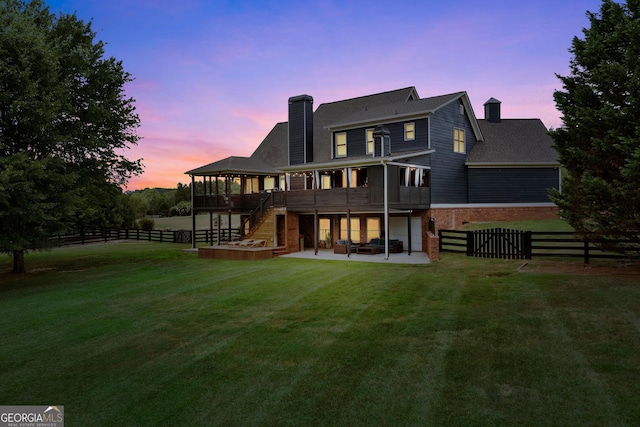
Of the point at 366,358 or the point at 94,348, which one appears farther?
the point at 94,348

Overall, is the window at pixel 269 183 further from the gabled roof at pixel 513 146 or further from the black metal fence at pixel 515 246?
the black metal fence at pixel 515 246

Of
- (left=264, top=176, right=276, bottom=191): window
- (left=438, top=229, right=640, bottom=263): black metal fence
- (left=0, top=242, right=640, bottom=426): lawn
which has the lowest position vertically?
(left=0, top=242, right=640, bottom=426): lawn

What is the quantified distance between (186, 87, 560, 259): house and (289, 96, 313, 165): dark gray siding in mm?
85

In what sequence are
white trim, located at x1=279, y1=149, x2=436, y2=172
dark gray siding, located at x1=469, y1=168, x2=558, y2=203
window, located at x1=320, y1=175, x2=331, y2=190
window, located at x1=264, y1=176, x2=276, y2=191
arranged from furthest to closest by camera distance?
1. window, located at x1=264, y1=176, x2=276, y2=191
2. dark gray siding, located at x1=469, y1=168, x2=558, y2=203
3. window, located at x1=320, y1=175, x2=331, y2=190
4. white trim, located at x1=279, y1=149, x2=436, y2=172

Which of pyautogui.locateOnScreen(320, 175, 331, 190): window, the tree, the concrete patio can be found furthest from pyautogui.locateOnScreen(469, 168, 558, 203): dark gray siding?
the tree

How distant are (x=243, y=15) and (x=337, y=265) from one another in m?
17.2

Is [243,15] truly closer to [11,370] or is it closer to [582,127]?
[582,127]

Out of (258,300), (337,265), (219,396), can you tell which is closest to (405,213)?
(337,265)

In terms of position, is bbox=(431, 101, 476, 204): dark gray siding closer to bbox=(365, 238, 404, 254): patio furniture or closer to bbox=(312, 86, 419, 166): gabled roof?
bbox=(365, 238, 404, 254): patio furniture

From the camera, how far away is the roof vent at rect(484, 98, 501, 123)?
34.9 meters

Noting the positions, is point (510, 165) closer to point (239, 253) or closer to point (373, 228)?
point (373, 228)

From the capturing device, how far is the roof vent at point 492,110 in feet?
115

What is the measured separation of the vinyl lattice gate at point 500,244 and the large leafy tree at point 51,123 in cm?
1887

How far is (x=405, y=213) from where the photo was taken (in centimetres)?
2594
